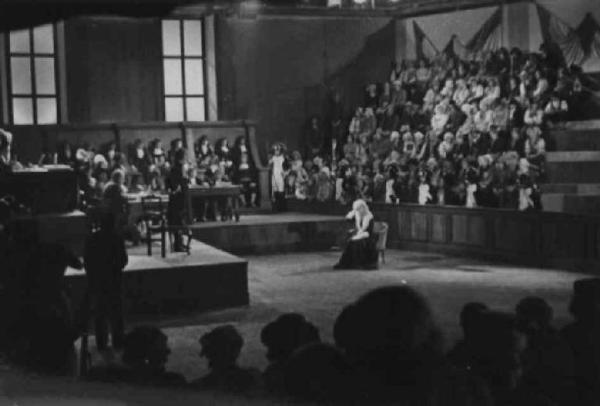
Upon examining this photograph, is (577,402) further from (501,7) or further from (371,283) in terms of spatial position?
(501,7)

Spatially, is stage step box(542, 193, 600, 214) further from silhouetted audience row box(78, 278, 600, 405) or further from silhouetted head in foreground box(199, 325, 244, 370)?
silhouetted head in foreground box(199, 325, 244, 370)

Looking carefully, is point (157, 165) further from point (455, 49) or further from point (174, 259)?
point (174, 259)

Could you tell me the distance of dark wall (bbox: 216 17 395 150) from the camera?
83.5 feet

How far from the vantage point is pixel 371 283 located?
47.5ft

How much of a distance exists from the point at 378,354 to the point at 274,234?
1614cm

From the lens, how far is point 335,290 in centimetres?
1369

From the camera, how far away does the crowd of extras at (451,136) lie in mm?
18719

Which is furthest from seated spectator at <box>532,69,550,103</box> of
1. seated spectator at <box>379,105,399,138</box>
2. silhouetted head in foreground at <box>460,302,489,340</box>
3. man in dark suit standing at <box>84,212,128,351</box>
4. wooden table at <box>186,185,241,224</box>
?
silhouetted head in foreground at <box>460,302,489,340</box>

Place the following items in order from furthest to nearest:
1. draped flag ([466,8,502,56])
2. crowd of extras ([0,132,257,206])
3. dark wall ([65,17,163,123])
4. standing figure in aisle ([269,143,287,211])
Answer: draped flag ([466,8,502,56]) < dark wall ([65,17,163,123]) < standing figure in aisle ([269,143,287,211]) < crowd of extras ([0,132,257,206])

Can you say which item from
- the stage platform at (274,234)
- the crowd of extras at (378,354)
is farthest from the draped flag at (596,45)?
the crowd of extras at (378,354)

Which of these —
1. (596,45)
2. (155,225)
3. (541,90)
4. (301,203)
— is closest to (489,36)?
(596,45)

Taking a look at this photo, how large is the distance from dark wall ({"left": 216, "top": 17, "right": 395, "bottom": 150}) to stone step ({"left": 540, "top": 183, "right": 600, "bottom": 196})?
947cm

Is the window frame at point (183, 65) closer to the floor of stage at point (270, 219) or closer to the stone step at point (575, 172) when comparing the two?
the floor of stage at point (270, 219)

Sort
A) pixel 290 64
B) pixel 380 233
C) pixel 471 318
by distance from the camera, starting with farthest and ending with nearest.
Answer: pixel 290 64, pixel 380 233, pixel 471 318
